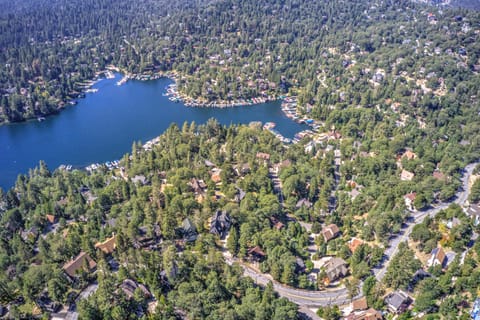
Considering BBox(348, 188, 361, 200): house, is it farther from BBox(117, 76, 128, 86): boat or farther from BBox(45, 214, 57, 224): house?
BBox(117, 76, 128, 86): boat

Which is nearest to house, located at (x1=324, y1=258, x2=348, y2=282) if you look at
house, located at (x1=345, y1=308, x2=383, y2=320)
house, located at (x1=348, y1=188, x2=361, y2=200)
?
house, located at (x1=345, y1=308, x2=383, y2=320)

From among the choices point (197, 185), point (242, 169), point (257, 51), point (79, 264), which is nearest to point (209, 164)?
point (242, 169)

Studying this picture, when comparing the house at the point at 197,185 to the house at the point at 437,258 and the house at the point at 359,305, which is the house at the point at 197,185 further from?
the house at the point at 437,258

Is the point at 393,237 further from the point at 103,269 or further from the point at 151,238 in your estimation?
the point at 103,269

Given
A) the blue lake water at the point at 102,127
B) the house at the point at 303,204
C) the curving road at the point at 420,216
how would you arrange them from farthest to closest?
the blue lake water at the point at 102,127
the house at the point at 303,204
the curving road at the point at 420,216

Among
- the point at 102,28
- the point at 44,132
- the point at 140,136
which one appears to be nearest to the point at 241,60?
the point at 140,136

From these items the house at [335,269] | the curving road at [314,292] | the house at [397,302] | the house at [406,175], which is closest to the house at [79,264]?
the curving road at [314,292]
